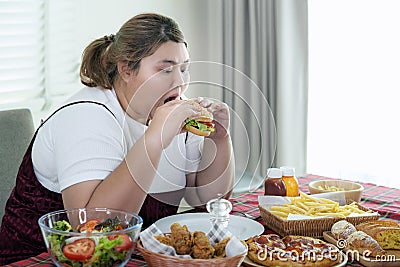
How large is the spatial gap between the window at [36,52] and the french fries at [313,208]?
5.22 ft

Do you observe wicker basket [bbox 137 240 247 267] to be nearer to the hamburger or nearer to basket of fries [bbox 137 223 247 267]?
basket of fries [bbox 137 223 247 267]

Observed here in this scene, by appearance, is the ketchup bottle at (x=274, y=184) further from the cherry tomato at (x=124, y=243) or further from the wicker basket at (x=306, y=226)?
the cherry tomato at (x=124, y=243)

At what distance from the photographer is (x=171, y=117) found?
157cm

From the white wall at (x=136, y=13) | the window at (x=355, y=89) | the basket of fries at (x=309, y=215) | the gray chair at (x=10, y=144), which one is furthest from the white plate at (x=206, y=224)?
the white wall at (x=136, y=13)

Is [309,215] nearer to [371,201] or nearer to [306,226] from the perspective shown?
[306,226]

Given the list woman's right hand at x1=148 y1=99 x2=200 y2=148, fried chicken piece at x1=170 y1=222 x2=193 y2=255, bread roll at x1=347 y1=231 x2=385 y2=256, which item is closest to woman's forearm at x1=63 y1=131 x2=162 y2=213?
woman's right hand at x1=148 y1=99 x2=200 y2=148

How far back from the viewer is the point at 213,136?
5.63 feet

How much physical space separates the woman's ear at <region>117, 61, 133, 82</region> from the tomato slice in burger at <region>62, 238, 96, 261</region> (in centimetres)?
65

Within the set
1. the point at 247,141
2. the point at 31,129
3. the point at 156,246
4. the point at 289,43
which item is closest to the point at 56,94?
the point at 31,129

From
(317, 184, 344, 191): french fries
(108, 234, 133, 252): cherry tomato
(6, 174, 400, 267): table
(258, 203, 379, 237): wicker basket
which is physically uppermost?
(108, 234, 133, 252): cherry tomato

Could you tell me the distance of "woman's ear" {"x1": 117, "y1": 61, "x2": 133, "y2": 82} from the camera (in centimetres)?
177

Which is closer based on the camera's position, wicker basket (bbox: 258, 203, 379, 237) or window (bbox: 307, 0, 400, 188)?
wicker basket (bbox: 258, 203, 379, 237)

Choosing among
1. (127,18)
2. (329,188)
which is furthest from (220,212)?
(127,18)

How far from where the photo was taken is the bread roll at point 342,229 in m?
1.43
